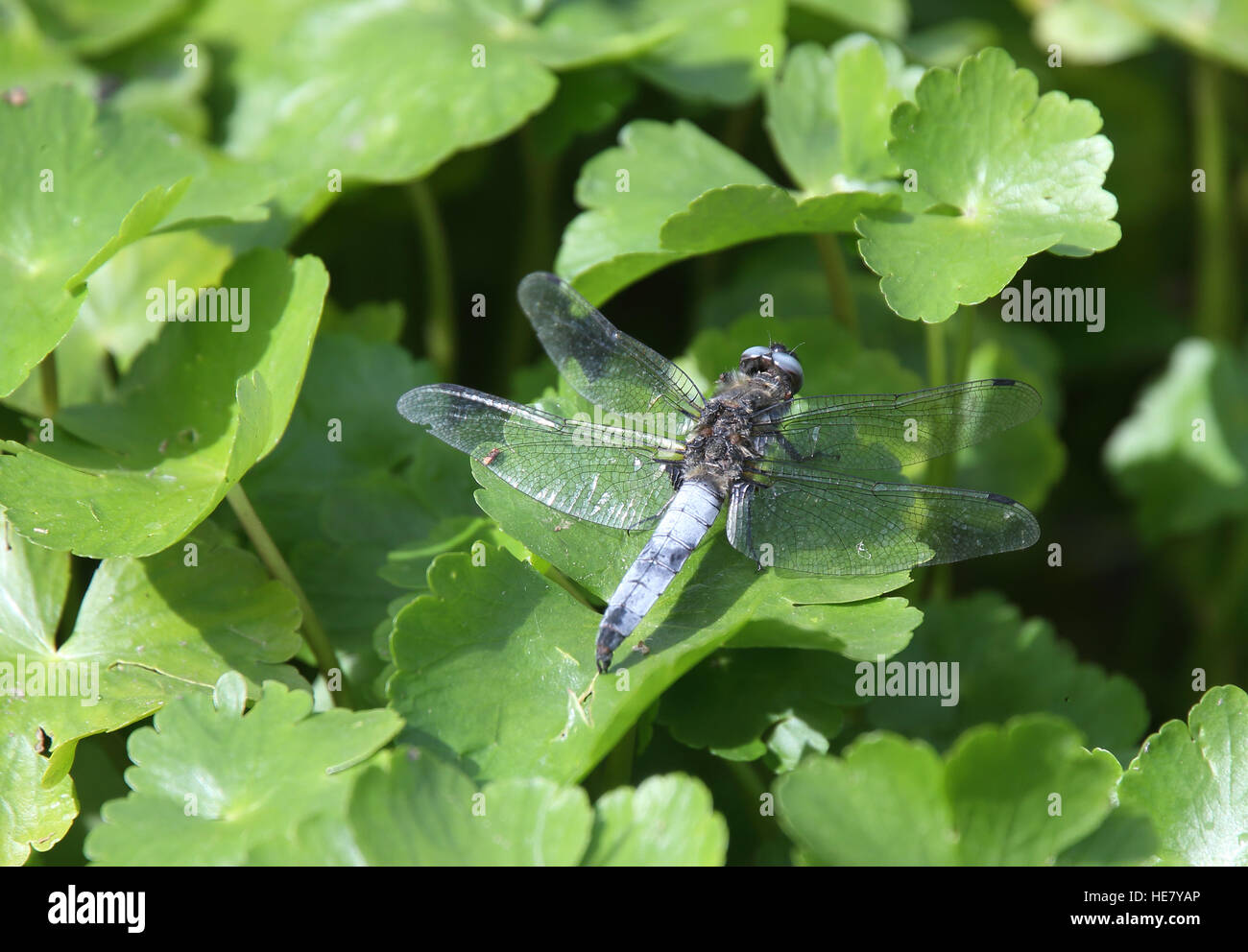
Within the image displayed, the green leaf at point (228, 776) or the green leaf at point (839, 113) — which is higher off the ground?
the green leaf at point (839, 113)

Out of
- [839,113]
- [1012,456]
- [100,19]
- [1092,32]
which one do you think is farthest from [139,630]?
[1092,32]

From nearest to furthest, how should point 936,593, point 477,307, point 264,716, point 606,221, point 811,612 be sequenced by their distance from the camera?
point 264,716 < point 811,612 < point 606,221 < point 936,593 < point 477,307

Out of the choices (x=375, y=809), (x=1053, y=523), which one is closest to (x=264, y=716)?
(x=375, y=809)

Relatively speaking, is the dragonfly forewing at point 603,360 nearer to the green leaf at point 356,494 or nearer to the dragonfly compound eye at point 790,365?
the dragonfly compound eye at point 790,365

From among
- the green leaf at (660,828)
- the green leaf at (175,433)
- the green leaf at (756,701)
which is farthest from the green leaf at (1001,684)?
the green leaf at (175,433)

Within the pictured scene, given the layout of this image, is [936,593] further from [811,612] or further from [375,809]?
[375,809]

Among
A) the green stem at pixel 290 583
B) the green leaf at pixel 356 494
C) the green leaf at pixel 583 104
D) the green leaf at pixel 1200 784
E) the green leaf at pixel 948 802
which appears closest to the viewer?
the green leaf at pixel 948 802
